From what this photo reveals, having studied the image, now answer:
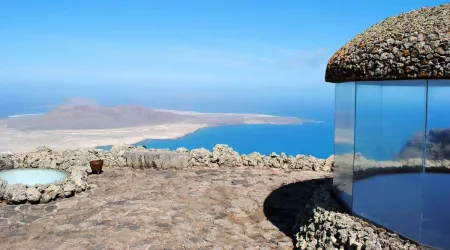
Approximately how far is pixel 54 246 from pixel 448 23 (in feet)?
26.2

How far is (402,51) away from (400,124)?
1.27 meters

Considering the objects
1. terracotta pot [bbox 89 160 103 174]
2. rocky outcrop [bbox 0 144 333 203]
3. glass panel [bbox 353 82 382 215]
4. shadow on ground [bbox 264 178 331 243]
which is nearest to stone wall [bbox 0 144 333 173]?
rocky outcrop [bbox 0 144 333 203]

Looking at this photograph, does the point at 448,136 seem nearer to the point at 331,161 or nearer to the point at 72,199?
→ the point at 331,161

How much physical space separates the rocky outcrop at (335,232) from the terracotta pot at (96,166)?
7314 mm

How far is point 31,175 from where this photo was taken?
519 inches

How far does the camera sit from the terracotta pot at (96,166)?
13609 millimetres

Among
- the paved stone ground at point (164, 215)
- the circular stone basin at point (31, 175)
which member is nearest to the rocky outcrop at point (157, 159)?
the circular stone basin at point (31, 175)

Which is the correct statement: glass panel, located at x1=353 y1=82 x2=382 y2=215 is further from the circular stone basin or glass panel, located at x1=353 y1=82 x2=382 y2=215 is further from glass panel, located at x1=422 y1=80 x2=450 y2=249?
the circular stone basin

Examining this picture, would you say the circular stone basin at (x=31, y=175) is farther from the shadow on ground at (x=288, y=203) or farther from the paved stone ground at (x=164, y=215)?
the shadow on ground at (x=288, y=203)

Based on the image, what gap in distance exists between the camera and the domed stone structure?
629cm

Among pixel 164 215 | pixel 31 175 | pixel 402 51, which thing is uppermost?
pixel 402 51

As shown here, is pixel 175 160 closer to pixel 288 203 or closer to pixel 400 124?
pixel 288 203

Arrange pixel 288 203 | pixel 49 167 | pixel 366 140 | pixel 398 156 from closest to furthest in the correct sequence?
pixel 398 156 → pixel 366 140 → pixel 288 203 → pixel 49 167

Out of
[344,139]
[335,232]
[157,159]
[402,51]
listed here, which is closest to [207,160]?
[157,159]
